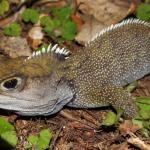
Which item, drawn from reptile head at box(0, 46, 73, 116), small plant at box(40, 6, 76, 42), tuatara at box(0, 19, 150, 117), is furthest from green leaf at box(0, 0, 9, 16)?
Answer: reptile head at box(0, 46, 73, 116)

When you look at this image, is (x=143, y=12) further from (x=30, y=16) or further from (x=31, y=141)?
(x=31, y=141)

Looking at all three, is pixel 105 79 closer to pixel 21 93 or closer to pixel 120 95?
pixel 120 95

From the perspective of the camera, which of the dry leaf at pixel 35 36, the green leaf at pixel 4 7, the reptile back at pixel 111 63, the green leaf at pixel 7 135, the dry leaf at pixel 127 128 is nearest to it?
the green leaf at pixel 7 135

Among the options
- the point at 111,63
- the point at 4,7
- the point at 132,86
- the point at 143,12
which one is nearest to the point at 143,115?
the point at 132,86

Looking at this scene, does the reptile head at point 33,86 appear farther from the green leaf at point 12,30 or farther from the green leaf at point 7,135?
the green leaf at point 12,30

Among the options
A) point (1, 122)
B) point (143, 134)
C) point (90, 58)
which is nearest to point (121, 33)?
point (90, 58)

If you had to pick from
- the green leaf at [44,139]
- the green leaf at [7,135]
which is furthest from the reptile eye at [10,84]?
the green leaf at [44,139]

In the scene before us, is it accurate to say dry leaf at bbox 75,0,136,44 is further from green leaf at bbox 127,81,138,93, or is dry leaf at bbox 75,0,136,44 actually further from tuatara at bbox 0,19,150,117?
green leaf at bbox 127,81,138,93
